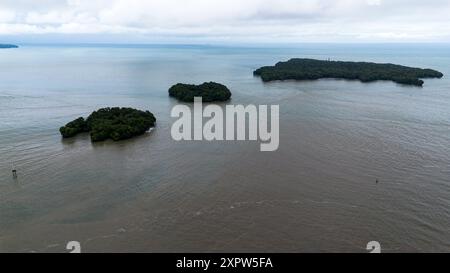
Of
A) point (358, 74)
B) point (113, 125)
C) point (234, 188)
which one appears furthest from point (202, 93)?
point (358, 74)

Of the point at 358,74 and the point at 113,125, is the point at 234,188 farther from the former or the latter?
the point at 358,74

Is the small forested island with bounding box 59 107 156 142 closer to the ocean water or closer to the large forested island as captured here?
the ocean water

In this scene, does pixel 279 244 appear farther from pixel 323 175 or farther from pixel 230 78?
pixel 230 78

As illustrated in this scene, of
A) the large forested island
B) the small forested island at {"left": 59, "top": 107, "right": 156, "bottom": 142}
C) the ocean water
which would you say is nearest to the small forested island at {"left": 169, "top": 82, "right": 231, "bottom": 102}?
the ocean water

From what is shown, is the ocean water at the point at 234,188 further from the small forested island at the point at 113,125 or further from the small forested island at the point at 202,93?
the small forested island at the point at 202,93

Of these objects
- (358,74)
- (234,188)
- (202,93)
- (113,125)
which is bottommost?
(234,188)

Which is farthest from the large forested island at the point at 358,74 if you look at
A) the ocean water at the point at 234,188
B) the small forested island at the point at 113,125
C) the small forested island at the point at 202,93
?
the small forested island at the point at 113,125
